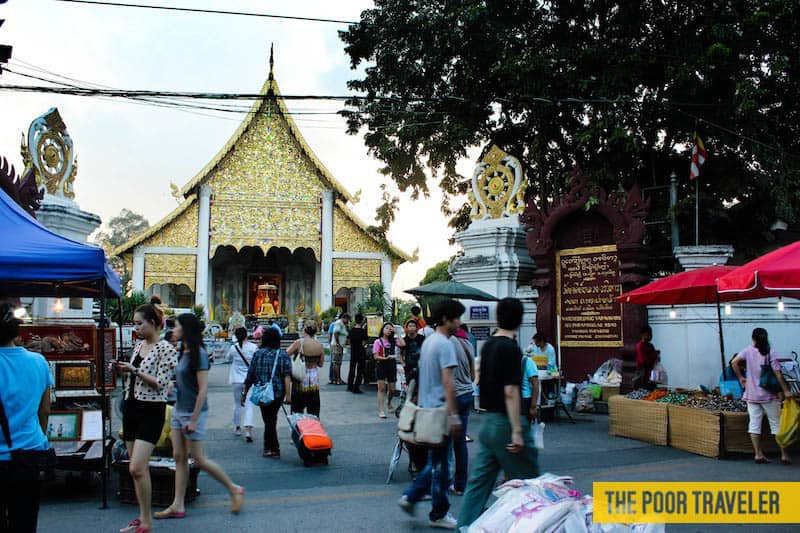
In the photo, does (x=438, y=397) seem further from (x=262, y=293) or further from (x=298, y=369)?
(x=262, y=293)

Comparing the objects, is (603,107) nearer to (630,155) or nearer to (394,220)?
(630,155)

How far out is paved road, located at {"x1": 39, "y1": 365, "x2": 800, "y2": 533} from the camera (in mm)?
5223

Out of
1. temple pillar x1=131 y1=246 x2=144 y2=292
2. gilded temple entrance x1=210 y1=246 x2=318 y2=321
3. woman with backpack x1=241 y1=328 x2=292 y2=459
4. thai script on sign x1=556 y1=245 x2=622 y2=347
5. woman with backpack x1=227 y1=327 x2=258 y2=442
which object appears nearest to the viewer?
woman with backpack x1=241 y1=328 x2=292 y2=459

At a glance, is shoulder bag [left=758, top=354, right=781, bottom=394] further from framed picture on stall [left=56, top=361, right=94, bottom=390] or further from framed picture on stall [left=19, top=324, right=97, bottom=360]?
framed picture on stall [left=19, top=324, right=97, bottom=360]

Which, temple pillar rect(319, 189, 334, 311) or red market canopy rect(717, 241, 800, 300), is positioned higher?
temple pillar rect(319, 189, 334, 311)

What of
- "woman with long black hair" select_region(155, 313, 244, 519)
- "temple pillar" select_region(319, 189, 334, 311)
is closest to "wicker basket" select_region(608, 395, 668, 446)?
"woman with long black hair" select_region(155, 313, 244, 519)

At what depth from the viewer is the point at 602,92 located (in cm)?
1455

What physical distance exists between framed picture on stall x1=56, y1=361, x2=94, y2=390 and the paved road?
1034 millimetres

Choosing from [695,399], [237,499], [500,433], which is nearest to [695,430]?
[695,399]

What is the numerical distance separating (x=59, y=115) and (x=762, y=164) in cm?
1303

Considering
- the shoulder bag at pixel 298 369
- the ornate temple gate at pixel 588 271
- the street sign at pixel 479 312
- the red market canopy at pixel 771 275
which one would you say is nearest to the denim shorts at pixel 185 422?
the shoulder bag at pixel 298 369

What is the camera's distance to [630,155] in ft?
55.0

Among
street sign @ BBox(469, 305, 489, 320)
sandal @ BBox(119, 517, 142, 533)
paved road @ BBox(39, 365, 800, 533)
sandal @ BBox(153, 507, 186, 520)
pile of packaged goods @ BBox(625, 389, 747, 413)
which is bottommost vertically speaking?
paved road @ BBox(39, 365, 800, 533)

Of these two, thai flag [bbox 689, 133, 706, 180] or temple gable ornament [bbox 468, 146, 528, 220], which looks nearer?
temple gable ornament [bbox 468, 146, 528, 220]
